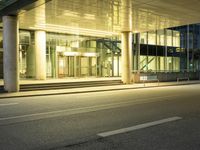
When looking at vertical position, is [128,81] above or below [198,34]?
below

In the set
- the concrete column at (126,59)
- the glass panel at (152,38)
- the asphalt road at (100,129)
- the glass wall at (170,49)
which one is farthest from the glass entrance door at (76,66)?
the asphalt road at (100,129)

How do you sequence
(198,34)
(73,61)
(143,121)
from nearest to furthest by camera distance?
(143,121), (73,61), (198,34)

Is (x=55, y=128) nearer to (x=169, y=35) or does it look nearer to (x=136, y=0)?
(x=136, y=0)

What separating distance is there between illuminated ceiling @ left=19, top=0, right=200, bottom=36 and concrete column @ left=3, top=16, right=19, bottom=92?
1.22 meters

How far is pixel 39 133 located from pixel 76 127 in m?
1.16

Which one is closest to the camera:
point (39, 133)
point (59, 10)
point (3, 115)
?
point (39, 133)

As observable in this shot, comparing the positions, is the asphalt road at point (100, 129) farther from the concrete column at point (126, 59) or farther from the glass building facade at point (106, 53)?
the glass building facade at point (106, 53)

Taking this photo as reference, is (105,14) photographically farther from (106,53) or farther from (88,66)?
(106,53)

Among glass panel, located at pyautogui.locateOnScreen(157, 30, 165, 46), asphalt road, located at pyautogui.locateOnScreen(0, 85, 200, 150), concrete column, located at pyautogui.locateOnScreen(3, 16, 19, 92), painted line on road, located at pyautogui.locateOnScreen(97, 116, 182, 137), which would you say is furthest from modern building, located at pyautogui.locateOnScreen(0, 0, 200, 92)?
painted line on road, located at pyautogui.locateOnScreen(97, 116, 182, 137)

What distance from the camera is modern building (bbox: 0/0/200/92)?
18.5 m

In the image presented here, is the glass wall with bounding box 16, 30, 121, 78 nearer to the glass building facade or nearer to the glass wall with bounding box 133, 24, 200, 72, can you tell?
the glass building facade

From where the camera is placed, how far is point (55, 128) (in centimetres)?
773

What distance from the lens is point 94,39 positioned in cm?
3556

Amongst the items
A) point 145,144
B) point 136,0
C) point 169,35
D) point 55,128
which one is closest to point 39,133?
point 55,128
